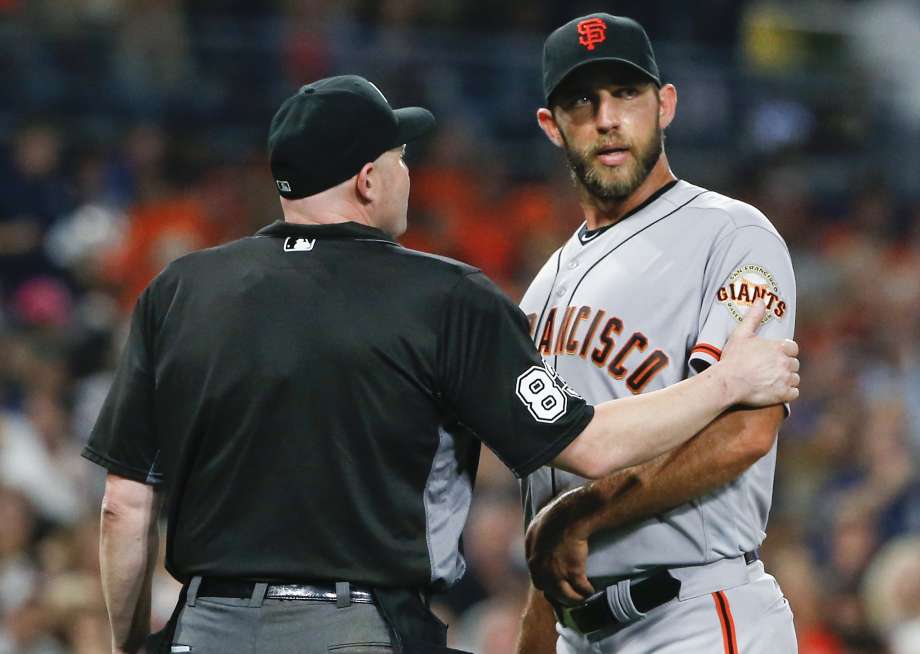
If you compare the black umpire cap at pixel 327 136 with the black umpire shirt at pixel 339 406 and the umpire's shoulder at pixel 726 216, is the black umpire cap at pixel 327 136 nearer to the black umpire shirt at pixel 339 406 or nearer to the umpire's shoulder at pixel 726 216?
the black umpire shirt at pixel 339 406

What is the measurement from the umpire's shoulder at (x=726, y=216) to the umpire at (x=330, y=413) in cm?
36

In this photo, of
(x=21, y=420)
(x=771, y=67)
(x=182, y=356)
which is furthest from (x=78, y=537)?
(x=771, y=67)

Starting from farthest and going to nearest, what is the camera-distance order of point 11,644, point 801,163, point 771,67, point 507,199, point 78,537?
point 771,67
point 801,163
point 507,199
point 78,537
point 11,644

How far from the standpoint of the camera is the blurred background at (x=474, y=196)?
6.80 meters

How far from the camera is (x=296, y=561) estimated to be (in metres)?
2.88

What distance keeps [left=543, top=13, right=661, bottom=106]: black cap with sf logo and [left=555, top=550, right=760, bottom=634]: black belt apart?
1.20 metres

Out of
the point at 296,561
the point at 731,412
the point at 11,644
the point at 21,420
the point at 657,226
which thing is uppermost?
the point at 657,226

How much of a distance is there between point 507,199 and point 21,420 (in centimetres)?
435

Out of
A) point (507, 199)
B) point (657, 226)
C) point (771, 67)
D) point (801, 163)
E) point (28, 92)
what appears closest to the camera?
point (657, 226)

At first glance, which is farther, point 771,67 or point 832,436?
point 771,67

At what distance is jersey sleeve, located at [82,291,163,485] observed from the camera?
3.08m

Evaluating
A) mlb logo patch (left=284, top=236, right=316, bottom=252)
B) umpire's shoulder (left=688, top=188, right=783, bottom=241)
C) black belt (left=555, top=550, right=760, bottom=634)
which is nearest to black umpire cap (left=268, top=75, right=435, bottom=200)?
mlb logo patch (left=284, top=236, right=316, bottom=252)

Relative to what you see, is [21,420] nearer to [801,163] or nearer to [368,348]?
[368,348]

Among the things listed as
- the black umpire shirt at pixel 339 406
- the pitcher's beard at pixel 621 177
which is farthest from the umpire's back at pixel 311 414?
the pitcher's beard at pixel 621 177
